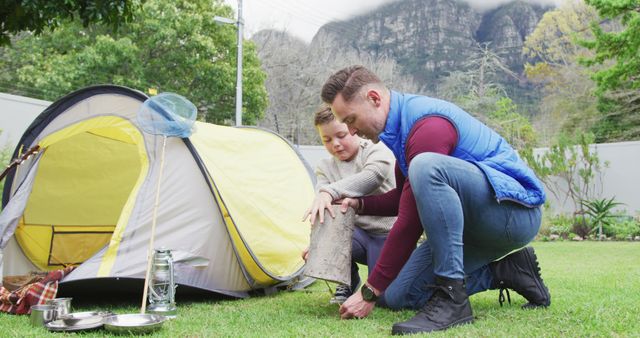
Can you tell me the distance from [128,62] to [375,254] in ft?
39.0

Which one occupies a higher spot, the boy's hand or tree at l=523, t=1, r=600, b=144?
tree at l=523, t=1, r=600, b=144

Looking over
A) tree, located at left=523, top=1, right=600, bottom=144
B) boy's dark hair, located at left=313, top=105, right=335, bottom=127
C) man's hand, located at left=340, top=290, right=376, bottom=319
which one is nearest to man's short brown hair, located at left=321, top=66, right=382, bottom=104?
boy's dark hair, located at left=313, top=105, right=335, bottom=127

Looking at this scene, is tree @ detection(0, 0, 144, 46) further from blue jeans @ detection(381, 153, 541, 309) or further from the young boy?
blue jeans @ detection(381, 153, 541, 309)

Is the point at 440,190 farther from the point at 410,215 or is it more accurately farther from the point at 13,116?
the point at 13,116

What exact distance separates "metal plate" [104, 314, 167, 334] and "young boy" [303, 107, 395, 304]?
2.86ft

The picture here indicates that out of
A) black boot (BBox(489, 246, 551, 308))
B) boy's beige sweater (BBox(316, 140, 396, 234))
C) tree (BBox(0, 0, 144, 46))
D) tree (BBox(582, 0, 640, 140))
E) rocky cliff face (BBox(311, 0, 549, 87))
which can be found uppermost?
rocky cliff face (BBox(311, 0, 549, 87))

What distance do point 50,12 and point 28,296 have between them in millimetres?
1509

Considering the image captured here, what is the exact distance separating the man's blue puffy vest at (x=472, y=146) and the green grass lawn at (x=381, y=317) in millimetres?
451

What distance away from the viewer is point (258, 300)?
3.16m

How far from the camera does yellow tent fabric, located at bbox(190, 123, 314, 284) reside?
3.26m

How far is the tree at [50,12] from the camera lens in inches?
121

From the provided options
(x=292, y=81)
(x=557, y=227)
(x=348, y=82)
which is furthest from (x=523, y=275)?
(x=292, y=81)

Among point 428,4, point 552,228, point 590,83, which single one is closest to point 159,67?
point 552,228

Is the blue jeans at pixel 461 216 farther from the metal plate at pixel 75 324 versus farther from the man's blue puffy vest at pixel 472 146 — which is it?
the metal plate at pixel 75 324
